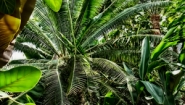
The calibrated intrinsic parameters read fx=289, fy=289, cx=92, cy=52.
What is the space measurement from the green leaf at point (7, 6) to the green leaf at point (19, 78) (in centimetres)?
23

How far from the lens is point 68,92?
18.8ft

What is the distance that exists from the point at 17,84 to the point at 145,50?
299cm

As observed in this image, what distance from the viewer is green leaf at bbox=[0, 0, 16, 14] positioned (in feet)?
2.61

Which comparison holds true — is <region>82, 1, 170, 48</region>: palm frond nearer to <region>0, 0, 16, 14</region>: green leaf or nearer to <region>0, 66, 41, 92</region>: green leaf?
<region>0, 66, 41, 92</region>: green leaf

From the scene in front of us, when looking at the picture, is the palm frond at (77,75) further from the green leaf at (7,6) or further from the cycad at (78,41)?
the green leaf at (7,6)

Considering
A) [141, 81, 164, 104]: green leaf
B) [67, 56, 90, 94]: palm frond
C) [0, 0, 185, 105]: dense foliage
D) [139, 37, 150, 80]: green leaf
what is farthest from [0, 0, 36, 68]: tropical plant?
[67, 56, 90, 94]: palm frond

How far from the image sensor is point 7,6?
2.60 feet

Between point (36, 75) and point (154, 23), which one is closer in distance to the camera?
point (36, 75)

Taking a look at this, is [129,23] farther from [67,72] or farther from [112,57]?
[67,72]

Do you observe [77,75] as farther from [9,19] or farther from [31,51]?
[9,19]

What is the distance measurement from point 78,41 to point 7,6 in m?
6.07

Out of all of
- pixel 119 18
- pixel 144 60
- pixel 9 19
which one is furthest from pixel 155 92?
pixel 119 18

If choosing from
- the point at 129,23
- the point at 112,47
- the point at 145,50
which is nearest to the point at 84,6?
the point at 112,47

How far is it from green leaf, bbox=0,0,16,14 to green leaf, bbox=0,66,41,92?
23cm
